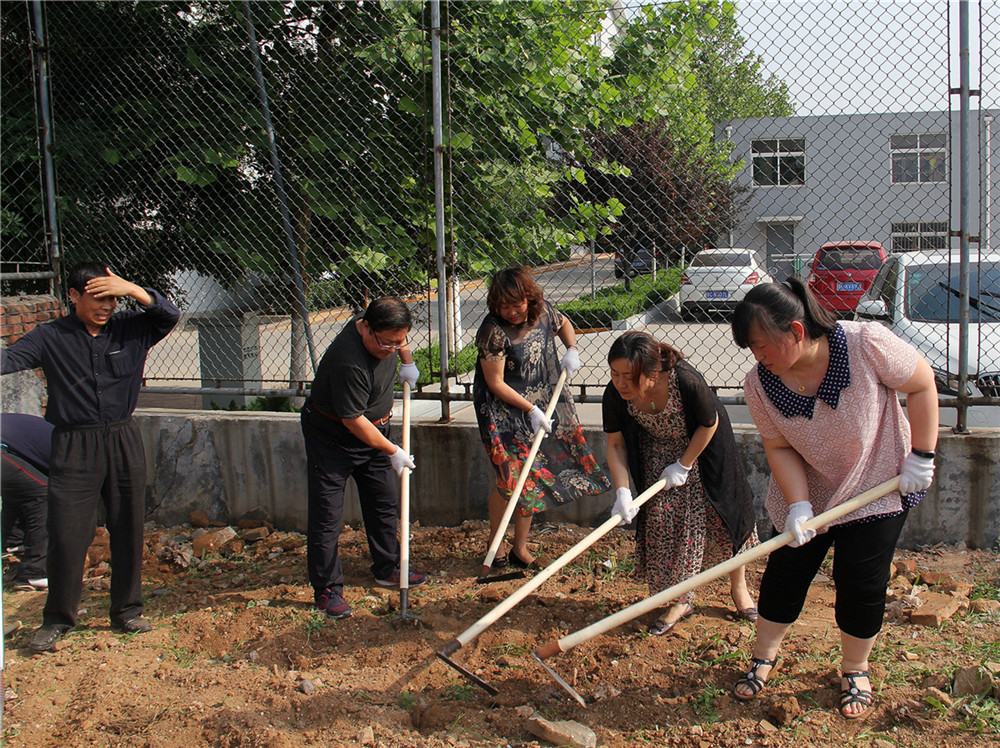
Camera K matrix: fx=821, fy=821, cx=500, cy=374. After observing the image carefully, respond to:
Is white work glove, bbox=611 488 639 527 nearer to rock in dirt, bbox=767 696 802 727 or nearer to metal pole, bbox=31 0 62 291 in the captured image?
rock in dirt, bbox=767 696 802 727

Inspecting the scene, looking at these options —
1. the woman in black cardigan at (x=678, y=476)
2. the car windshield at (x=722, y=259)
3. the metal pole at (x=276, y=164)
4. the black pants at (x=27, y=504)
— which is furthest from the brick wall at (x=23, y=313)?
the car windshield at (x=722, y=259)

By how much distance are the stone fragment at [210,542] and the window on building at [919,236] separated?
4.49m

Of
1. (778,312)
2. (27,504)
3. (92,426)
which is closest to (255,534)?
(27,504)

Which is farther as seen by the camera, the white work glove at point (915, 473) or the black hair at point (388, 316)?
the black hair at point (388, 316)

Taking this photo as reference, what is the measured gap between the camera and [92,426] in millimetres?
3830

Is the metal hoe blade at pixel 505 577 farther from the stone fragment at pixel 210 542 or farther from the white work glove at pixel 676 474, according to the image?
the stone fragment at pixel 210 542

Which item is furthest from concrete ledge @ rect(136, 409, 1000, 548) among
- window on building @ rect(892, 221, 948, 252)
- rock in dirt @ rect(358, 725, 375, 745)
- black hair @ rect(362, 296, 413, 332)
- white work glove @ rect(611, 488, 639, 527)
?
rock in dirt @ rect(358, 725, 375, 745)

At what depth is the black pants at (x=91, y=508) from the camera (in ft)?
12.5

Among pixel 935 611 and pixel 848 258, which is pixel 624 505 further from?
pixel 848 258

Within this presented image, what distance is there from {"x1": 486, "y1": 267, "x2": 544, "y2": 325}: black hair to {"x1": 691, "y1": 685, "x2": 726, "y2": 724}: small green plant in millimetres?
1934

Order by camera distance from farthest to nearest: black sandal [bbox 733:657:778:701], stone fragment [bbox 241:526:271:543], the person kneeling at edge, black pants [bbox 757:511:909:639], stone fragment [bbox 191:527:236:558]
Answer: stone fragment [bbox 241:526:271:543], stone fragment [bbox 191:527:236:558], the person kneeling at edge, black sandal [bbox 733:657:778:701], black pants [bbox 757:511:909:639]

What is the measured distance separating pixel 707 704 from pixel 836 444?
1100mm

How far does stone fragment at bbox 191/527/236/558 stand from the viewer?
201 inches

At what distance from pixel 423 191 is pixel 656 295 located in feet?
5.67
